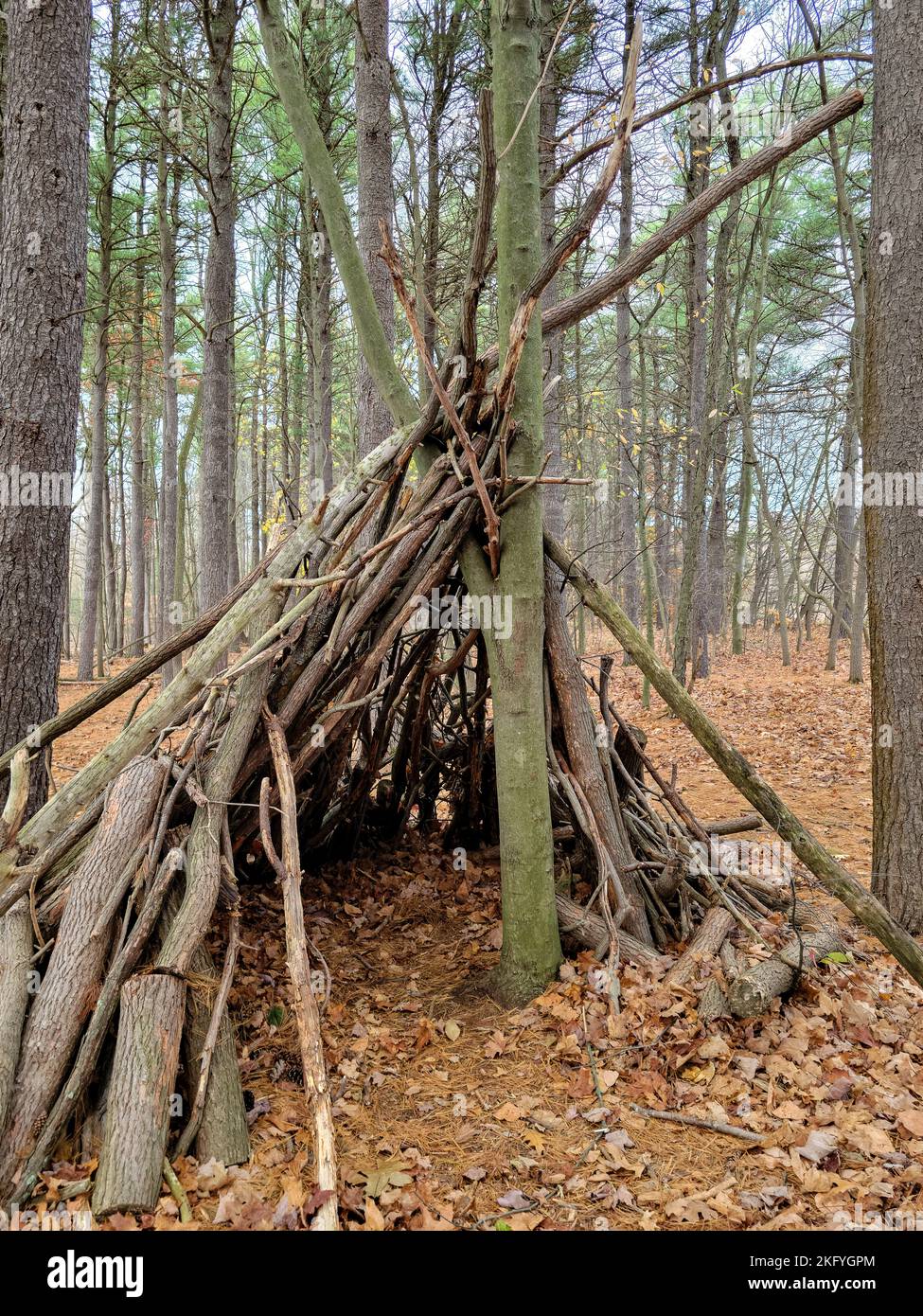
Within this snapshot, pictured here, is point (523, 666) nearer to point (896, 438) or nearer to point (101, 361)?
point (896, 438)

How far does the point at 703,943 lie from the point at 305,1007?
1706mm

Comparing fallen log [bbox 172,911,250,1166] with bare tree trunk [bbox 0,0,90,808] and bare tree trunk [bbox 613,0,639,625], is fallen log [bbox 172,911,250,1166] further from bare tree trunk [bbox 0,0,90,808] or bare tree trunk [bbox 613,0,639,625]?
bare tree trunk [bbox 613,0,639,625]

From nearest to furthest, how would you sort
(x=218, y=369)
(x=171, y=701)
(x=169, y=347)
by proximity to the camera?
(x=171, y=701) < (x=218, y=369) < (x=169, y=347)

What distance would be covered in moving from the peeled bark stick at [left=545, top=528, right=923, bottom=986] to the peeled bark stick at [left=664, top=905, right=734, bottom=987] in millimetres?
432

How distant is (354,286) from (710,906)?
124 inches

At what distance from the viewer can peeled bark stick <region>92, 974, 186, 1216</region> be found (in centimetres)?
201

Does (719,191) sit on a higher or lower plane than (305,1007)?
higher

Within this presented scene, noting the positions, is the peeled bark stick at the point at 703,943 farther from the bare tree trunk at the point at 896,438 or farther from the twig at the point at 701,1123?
the bare tree trunk at the point at 896,438

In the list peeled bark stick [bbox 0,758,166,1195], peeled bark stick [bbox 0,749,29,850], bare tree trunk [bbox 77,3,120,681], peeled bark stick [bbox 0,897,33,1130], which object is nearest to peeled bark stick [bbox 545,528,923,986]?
peeled bark stick [bbox 0,758,166,1195]

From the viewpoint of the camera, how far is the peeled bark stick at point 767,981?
2.75 metres

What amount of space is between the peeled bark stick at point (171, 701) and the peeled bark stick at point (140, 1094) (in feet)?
2.54

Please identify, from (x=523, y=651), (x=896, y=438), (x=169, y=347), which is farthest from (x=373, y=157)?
(x=169, y=347)

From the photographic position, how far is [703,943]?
314cm

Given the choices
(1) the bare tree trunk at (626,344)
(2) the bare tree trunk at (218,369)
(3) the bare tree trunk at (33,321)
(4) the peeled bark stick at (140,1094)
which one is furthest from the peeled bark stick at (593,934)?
(2) the bare tree trunk at (218,369)
